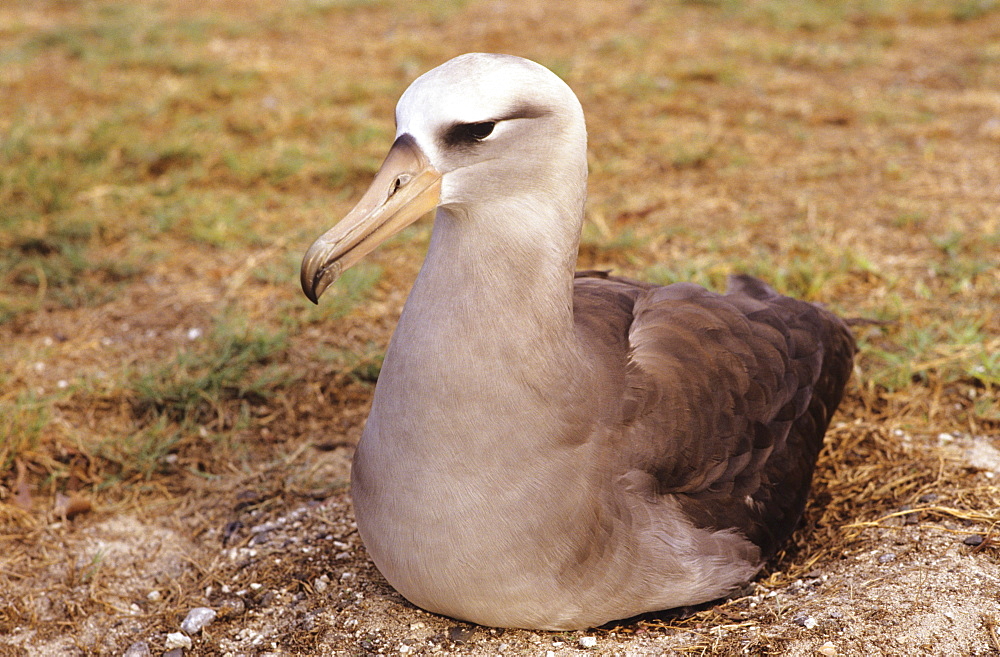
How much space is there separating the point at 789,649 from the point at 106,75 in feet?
23.4

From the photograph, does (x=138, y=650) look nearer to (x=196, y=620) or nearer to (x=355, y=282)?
(x=196, y=620)

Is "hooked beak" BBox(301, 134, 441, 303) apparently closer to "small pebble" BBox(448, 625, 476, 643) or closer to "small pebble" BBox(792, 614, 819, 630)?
"small pebble" BBox(448, 625, 476, 643)

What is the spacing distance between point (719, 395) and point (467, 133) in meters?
1.17

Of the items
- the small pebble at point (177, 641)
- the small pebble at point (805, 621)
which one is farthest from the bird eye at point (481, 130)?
the small pebble at point (177, 641)

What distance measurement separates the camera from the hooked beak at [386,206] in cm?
239

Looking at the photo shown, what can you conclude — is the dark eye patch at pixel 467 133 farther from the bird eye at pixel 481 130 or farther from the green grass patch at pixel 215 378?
the green grass patch at pixel 215 378

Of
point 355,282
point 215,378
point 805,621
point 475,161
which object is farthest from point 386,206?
point 355,282

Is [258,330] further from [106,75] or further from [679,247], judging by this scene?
[106,75]

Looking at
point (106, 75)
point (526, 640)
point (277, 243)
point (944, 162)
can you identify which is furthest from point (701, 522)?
point (106, 75)

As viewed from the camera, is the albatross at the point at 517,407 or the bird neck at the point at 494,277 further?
the bird neck at the point at 494,277

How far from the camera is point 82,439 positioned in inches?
154

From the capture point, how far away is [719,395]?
304cm

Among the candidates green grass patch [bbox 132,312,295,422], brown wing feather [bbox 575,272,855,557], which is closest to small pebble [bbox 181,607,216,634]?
green grass patch [bbox 132,312,295,422]

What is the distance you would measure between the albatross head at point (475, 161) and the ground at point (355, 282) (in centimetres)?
120
